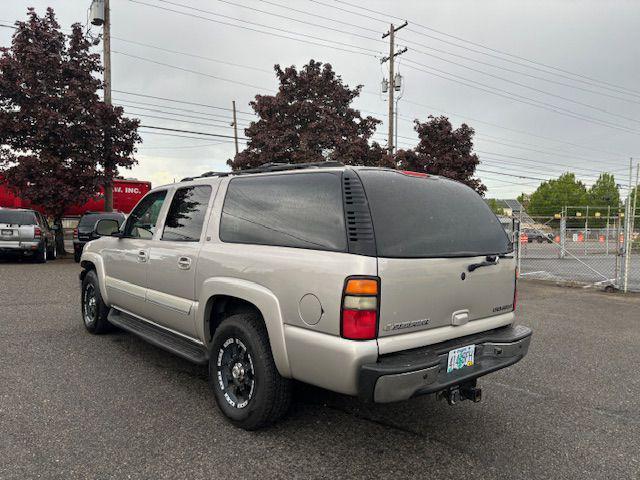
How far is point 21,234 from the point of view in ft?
44.6

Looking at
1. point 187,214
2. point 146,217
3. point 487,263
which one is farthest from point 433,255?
point 146,217

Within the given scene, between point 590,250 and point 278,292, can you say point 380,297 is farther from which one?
point 590,250

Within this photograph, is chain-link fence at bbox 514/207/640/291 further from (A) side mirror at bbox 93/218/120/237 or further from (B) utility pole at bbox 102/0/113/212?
(B) utility pole at bbox 102/0/113/212

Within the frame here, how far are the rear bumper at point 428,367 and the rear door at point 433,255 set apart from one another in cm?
15

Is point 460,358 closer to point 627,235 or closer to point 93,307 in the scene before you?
point 93,307

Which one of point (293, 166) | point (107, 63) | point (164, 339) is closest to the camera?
point (293, 166)

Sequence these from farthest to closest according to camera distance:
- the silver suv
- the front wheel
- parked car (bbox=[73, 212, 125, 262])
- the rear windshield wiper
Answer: parked car (bbox=[73, 212, 125, 262]) < the front wheel < the rear windshield wiper < the silver suv

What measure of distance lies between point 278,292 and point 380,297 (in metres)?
0.70

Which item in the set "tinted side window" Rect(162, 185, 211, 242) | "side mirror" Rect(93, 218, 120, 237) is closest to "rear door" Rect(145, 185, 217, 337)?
"tinted side window" Rect(162, 185, 211, 242)

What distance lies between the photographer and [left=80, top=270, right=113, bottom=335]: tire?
18.5 ft

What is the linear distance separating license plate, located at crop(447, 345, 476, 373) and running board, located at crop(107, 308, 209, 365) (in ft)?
6.04

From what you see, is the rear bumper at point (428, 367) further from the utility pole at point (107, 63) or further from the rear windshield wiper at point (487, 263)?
the utility pole at point (107, 63)

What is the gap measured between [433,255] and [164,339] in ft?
8.44

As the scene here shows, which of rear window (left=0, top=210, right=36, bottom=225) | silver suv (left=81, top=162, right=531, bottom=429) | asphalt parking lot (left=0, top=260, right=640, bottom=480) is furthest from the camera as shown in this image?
rear window (left=0, top=210, right=36, bottom=225)
